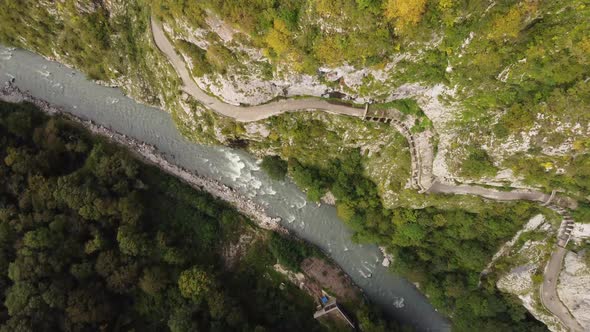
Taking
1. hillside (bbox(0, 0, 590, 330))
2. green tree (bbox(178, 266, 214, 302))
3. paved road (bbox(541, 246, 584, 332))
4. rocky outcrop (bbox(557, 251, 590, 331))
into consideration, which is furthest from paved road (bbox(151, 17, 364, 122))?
rocky outcrop (bbox(557, 251, 590, 331))

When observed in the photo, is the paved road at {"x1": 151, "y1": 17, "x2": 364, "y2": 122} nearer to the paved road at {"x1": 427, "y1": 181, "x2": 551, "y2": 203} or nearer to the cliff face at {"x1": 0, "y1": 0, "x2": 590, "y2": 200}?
the cliff face at {"x1": 0, "y1": 0, "x2": 590, "y2": 200}

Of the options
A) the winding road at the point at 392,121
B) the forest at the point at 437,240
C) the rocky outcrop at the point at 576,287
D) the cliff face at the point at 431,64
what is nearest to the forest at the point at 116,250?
the forest at the point at 437,240

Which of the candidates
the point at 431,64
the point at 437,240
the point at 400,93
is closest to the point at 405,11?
the point at 431,64

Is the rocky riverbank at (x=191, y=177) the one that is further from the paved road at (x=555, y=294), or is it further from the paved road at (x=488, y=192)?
the paved road at (x=555, y=294)

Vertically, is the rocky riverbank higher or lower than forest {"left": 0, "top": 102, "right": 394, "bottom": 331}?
higher

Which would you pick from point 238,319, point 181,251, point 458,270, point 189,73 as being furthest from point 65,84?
point 458,270

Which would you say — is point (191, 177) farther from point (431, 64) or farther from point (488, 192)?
point (488, 192)
